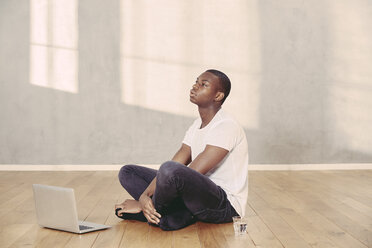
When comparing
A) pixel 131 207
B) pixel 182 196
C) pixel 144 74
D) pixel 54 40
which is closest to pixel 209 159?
pixel 182 196

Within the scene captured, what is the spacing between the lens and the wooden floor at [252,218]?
2430mm

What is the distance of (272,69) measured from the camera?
5.53m

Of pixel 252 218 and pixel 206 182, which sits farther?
pixel 252 218

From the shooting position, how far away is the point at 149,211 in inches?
102

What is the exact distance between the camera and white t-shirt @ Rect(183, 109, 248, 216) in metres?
2.68

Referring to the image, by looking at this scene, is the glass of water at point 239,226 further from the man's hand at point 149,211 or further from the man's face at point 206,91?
the man's face at point 206,91

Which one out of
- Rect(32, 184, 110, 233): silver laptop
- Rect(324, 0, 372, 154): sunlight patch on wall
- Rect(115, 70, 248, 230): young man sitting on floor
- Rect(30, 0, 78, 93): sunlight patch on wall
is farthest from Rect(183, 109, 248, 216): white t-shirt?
Rect(324, 0, 372, 154): sunlight patch on wall

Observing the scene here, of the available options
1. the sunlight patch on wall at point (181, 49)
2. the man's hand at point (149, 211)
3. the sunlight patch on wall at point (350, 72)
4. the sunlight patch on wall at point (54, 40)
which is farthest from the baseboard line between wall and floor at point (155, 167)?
the man's hand at point (149, 211)

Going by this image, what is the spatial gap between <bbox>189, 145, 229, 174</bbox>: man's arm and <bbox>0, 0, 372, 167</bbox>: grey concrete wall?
281 cm

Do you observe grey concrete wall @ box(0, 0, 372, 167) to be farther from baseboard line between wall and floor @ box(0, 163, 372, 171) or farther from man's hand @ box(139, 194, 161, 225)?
man's hand @ box(139, 194, 161, 225)

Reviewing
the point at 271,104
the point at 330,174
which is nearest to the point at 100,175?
the point at 271,104

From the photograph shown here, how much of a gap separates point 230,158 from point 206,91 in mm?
397

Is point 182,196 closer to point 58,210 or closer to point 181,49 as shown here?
point 58,210

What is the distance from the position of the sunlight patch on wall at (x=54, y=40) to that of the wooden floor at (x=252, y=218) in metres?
1.28
